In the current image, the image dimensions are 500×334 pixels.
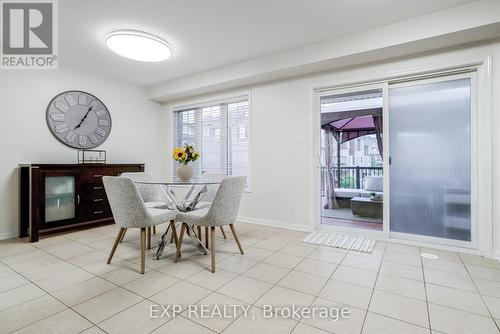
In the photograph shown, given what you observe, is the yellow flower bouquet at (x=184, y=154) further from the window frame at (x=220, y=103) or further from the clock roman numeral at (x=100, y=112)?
the clock roman numeral at (x=100, y=112)

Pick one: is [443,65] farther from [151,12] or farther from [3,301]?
[3,301]

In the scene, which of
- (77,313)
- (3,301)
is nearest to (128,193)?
(77,313)

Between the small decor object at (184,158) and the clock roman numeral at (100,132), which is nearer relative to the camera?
the small decor object at (184,158)

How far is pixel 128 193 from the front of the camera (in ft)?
7.02

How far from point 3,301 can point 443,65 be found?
15.1 feet

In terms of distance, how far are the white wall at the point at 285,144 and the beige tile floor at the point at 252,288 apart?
0.90m

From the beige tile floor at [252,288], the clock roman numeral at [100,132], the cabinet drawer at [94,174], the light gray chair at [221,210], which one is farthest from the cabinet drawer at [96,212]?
the light gray chair at [221,210]

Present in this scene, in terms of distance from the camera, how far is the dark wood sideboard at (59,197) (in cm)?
310

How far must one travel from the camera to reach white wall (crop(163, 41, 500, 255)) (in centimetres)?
340

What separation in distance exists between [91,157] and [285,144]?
127 inches

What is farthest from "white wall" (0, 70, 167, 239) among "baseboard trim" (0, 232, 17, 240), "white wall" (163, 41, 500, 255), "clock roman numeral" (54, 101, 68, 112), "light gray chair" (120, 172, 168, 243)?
"white wall" (163, 41, 500, 255)

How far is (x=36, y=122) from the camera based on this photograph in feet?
11.4

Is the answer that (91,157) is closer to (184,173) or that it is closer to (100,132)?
(100,132)

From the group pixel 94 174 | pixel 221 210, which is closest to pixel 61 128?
pixel 94 174
